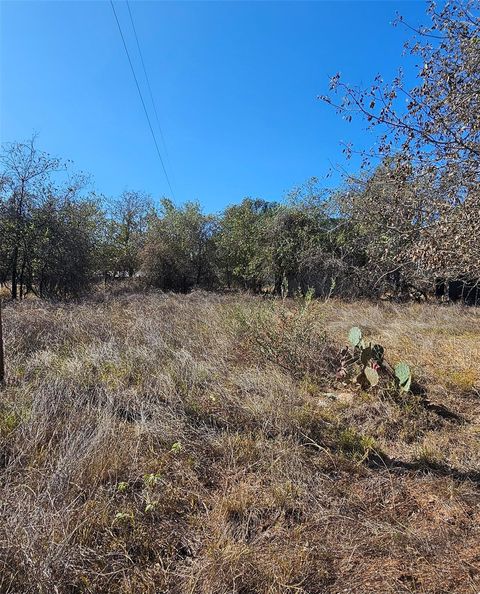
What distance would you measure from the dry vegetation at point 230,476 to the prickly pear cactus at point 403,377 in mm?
140

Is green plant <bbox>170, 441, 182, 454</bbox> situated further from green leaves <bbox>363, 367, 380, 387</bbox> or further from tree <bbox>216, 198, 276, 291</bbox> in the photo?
tree <bbox>216, 198, 276, 291</bbox>

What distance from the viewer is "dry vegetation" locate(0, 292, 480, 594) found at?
5.28 ft

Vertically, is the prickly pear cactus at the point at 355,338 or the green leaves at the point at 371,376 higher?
the prickly pear cactus at the point at 355,338

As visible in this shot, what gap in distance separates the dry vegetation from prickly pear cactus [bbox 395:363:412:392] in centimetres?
14

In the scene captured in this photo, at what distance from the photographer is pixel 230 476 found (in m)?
2.33

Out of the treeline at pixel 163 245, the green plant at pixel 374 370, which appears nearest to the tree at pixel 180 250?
the treeline at pixel 163 245

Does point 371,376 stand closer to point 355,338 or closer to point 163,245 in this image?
point 355,338

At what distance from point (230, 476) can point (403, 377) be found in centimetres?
215

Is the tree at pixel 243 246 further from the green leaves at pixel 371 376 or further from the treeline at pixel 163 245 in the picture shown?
the green leaves at pixel 371 376

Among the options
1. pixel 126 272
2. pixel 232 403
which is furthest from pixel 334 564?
pixel 126 272

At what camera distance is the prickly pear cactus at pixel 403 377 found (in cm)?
347

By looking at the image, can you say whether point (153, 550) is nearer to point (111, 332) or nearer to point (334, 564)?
point (334, 564)

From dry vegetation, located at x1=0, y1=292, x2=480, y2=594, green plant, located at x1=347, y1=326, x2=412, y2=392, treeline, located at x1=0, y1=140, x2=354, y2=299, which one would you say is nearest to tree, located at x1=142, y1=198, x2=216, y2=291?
treeline, located at x1=0, y1=140, x2=354, y2=299

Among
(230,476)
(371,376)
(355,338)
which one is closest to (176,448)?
(230,476)
